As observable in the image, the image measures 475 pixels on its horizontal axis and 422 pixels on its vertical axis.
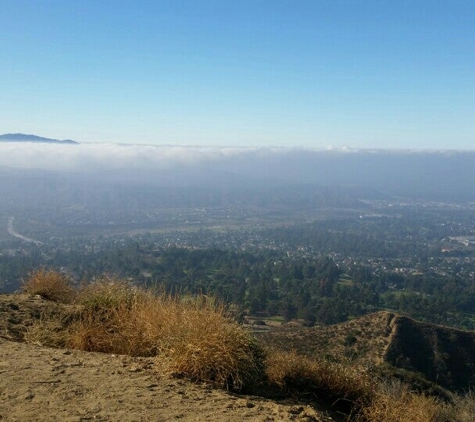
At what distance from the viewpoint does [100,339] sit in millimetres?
6062

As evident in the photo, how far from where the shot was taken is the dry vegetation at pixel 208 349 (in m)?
4.86

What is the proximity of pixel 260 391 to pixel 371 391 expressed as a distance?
5.08 feet

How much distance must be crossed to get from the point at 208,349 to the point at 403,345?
20.0m

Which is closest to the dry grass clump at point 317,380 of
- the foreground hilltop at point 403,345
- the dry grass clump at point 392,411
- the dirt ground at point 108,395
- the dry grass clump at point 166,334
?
the dry grass clump at point 392,411

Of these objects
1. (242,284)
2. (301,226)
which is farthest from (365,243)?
(242,284)

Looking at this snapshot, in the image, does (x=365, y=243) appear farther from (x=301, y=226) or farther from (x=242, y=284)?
(x=242, y=284)

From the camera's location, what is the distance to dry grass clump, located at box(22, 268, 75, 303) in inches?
357

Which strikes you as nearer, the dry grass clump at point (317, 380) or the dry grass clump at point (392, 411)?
the dry grass clump at point (392, 411)

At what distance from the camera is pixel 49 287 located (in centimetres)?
914

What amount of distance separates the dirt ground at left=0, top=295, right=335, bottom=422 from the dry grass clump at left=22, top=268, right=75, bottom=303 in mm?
3745

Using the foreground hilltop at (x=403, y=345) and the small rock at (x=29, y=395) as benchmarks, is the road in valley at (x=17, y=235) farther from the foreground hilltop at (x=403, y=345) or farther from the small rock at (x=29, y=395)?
the small rock at (x=29, y=395)

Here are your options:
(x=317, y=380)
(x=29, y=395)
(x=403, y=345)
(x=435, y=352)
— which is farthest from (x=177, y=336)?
(x=435, y=352)

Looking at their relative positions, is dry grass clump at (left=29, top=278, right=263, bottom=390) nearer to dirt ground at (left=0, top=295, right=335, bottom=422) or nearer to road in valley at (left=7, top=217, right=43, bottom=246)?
dirt ground at (left=0, top=295, right=335, bottom=422)

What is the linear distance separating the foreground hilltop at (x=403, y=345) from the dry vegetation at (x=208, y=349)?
13910 millimetres
